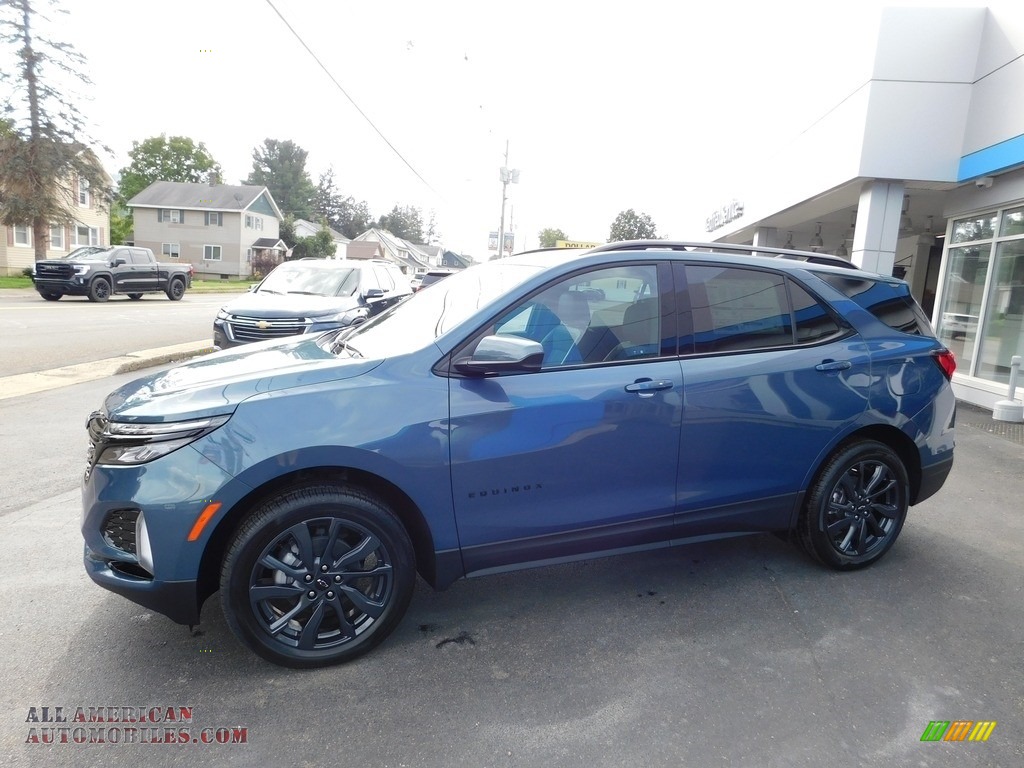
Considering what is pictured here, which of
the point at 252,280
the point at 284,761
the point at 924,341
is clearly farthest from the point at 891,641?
the point at 252,280

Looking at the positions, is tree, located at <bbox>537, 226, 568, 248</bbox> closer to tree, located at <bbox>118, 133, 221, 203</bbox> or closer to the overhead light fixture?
tree, located at <bbox>118, 133, 221, 203</bbox>

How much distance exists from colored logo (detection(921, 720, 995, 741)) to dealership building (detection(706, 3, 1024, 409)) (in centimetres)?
860

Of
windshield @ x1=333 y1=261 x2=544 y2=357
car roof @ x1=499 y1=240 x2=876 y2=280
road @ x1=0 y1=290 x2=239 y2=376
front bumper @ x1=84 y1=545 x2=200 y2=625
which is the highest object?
car roof @ x1=499 y1=240 x2=876 y2=280

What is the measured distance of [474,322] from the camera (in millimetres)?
3168

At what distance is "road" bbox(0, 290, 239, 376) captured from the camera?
1109 centimetres

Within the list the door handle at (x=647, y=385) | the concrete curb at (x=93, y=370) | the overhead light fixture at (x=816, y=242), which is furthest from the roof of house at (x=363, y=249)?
the door handle at (x=647, y=385)

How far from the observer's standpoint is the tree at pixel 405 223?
435ft

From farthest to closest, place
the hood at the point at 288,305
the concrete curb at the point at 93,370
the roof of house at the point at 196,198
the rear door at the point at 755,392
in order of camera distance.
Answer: the roof of house at the point at 196,198 < the hood at the point at 288,305 < the concrete curb at the point at 93,370 < the rear door at the point at 755,392

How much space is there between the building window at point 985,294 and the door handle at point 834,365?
7.92 metres

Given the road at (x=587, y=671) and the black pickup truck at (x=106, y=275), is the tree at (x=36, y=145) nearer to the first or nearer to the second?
the black pickup truck at (x=106, y=275)

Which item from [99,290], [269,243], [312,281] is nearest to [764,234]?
[312,281]

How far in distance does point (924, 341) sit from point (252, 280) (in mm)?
57857

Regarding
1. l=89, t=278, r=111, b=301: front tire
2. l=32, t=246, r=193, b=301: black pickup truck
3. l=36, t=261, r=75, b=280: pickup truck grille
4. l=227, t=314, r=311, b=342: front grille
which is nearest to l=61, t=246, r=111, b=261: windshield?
l=32, t=246, r=193, b=301: black pickup truck

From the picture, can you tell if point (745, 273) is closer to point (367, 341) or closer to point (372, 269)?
point (367, 341)
